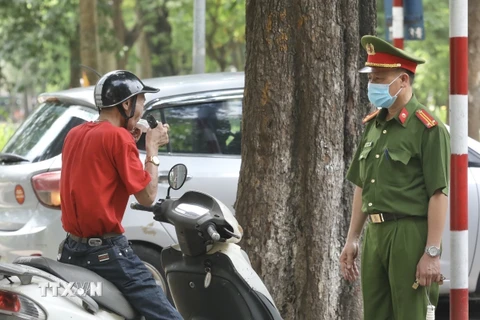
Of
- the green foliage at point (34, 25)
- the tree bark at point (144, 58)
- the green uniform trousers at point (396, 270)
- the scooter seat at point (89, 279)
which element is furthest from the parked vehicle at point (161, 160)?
the tree bark at point (144, 58)

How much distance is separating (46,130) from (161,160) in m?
0.90

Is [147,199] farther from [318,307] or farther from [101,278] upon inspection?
[318,307]

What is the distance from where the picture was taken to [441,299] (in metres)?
8.31

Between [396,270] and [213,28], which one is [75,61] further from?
[396,270]

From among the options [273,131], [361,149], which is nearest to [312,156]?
[273,131]

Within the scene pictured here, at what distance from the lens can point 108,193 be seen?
4.35 m

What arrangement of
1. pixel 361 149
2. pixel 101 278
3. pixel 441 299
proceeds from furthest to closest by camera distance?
1. pixel 441 299
2. pixel 361 149
3. pixel 101 278

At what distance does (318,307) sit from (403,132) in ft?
4.69

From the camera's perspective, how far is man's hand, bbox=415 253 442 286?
4738mm

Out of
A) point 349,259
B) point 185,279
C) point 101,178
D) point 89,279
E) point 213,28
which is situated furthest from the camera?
point 213,28

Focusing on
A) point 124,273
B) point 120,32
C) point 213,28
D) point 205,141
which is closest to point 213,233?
point 124,273

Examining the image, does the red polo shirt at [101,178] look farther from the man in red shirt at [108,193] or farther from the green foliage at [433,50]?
the green foliage at [433,50]

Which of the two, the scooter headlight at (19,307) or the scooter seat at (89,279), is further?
the scooter seat at (89,279)

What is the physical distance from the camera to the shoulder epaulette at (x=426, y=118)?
4.81m
